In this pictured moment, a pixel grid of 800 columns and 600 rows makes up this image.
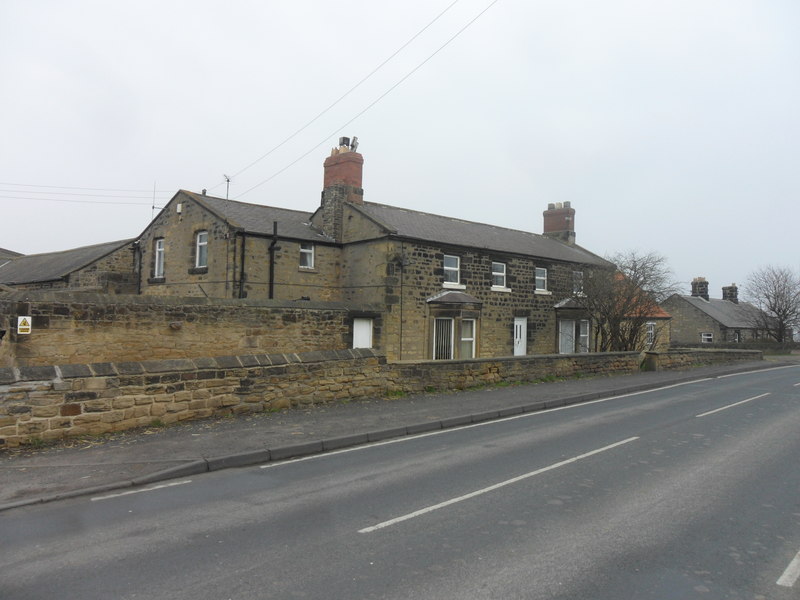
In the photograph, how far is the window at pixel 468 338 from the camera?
23.4 metres

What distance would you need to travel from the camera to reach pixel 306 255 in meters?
22.8

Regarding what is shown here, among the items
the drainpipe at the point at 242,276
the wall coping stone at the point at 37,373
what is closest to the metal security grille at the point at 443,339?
the drainpipe at the point at 242,276

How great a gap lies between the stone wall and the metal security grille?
7.32m

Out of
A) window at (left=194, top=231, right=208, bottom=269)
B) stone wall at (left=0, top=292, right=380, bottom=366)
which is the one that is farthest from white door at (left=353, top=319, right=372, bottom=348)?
window at (left=194, top=231, right=208, bottom=269)

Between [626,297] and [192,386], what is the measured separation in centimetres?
1884

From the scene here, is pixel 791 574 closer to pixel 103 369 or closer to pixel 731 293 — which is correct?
pixel 103 369

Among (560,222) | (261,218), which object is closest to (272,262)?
(261,218)

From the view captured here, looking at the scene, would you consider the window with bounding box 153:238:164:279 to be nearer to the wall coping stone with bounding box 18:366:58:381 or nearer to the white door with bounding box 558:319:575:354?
the wall coping stone with bounding box 18:366:58:381

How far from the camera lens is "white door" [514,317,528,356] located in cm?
2570

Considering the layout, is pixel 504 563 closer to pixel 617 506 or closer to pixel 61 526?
pixel 617 506

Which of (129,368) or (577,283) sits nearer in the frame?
(129,368)

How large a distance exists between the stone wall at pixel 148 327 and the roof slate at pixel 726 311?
48.4 meters

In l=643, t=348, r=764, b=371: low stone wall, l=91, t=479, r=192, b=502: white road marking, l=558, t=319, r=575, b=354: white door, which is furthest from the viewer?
l=558, t=319, r=575, b=354: white door

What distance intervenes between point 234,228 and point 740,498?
59.9 feet
